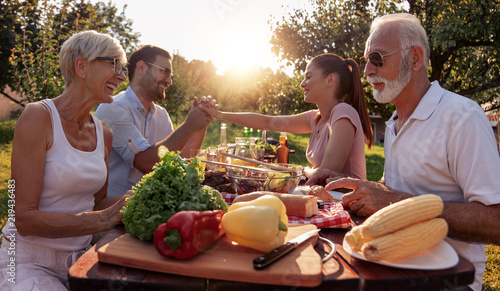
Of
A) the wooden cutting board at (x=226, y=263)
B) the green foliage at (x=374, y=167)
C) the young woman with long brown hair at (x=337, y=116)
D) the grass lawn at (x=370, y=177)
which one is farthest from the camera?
the green foliage at (x=374, y=167)

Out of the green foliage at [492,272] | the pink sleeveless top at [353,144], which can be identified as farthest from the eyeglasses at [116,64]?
the green foliage at [492,272]

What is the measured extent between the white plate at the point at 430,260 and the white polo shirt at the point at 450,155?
727mm

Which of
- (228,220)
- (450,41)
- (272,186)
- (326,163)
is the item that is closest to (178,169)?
(228,220)

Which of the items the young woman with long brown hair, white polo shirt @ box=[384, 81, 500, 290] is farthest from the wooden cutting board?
the young woman with long brown hair

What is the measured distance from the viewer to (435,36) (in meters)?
9.16

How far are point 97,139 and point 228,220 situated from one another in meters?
1.79

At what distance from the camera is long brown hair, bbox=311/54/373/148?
169 inches

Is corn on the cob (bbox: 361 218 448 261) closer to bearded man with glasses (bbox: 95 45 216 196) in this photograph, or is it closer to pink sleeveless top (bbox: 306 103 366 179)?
pink sleeveless top (bbox: 306 103 366 179)

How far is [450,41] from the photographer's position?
29.6ft

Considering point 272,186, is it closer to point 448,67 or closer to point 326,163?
point 326,163

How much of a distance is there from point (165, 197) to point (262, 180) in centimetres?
102

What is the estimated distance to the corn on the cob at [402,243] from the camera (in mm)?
1415

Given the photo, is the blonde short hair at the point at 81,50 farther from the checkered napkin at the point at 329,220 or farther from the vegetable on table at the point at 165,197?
the checkered napkin at the point at 329,220

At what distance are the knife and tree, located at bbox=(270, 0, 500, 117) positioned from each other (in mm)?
9063
